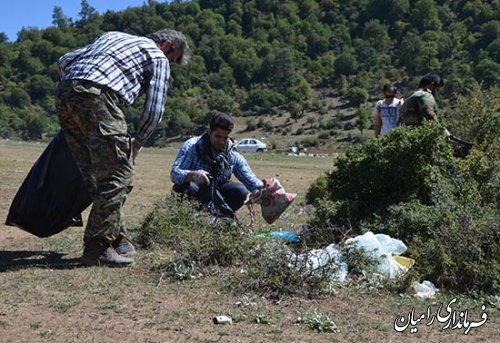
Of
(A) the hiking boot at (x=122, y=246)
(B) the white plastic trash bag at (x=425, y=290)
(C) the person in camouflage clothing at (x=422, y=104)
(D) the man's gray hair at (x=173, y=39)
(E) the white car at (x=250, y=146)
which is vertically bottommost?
(E) the white car at (x=250, y=146)

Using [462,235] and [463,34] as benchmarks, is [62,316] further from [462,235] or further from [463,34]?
[463,34]

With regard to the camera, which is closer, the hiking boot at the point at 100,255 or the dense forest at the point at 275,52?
the hiking boot at the point at 100,255

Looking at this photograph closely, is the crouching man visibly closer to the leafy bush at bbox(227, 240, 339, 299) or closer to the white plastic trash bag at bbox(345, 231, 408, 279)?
the white plastic trash bag at bbox(345, 231, 408, 279)

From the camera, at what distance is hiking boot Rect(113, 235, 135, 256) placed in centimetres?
494

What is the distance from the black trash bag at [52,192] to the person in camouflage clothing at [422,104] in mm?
3454

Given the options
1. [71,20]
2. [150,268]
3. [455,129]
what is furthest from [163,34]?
[71,20]

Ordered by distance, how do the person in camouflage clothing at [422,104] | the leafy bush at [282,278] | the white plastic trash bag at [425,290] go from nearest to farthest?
the leafy bush at [282,278]
the white plastic trash bag at [425,290]
the person in camouflage clothing at [422,104]

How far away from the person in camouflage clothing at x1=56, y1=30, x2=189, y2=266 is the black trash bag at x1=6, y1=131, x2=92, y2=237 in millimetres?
440

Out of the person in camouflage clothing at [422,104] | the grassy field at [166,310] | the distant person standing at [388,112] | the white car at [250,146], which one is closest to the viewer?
the grassy field at [166,310]

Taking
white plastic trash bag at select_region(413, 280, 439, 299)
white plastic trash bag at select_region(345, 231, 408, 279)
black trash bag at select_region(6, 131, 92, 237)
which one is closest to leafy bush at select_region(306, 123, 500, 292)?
white plastic trash bag at select_region(345, 231, 408, 279)

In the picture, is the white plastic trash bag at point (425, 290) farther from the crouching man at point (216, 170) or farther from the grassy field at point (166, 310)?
the crouching man at point (216, 170)

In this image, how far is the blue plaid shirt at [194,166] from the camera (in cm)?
573

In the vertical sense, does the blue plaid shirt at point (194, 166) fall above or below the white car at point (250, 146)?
above

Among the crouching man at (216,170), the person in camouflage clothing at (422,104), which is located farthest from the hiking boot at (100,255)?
the person in camouflage clothing at (422,104)
